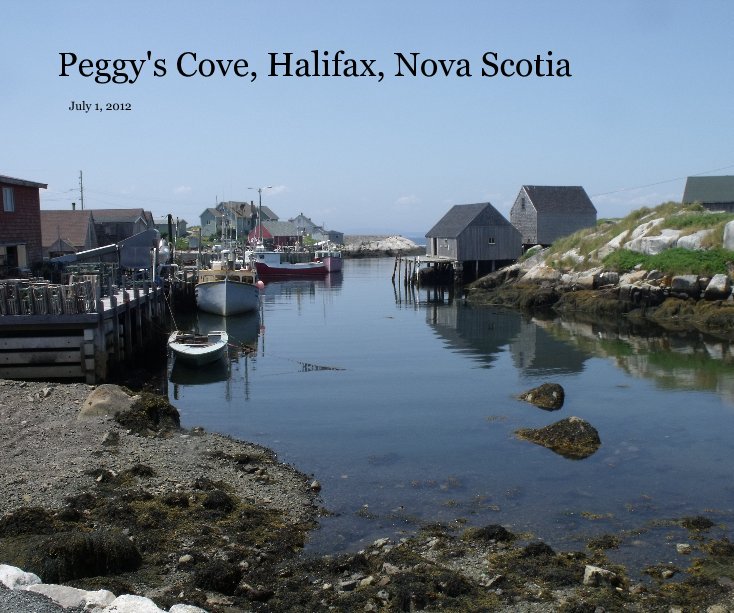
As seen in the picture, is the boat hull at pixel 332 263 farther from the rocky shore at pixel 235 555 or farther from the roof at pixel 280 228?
the rocky shore at pixel 235 555

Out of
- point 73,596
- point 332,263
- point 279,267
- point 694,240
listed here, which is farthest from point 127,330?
point 332,263

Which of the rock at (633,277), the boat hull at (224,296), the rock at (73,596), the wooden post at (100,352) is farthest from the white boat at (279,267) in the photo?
the rock at (73,596)

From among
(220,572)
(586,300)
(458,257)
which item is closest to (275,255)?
(458,257)

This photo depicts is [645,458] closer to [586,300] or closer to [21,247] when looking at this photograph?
[21,247]

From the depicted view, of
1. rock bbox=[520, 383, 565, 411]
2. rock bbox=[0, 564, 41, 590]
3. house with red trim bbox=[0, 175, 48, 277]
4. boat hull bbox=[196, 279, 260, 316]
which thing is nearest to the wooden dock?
house with red trim bbox=[0, 175, 48, 277]

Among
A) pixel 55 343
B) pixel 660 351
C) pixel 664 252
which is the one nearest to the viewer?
pixel 55 343

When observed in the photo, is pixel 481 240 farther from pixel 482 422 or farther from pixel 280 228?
pixel 280 228

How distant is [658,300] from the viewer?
44.1 metres

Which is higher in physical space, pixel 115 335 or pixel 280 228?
pixel 280 228

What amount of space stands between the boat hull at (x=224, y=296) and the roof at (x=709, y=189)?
3971cm

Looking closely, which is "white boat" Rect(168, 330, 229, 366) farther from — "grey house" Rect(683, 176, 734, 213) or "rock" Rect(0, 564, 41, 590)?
"grey house" Rect(683, 176, 734, 213)

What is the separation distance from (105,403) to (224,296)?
27.9 meters

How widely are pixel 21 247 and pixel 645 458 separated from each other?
962 inches

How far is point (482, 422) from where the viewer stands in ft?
67.0
